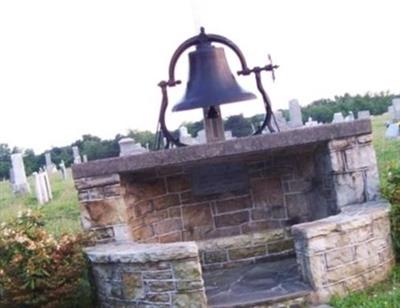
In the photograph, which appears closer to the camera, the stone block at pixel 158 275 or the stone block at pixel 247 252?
the stone block at pixel 158 275

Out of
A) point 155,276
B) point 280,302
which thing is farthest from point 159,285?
point 280,302

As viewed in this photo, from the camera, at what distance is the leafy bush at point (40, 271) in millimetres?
4348

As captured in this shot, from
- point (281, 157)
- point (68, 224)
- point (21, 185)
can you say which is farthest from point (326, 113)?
point (281, 157)

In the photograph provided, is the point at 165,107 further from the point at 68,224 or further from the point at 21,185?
the point at 21,185

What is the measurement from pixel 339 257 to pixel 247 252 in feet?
5.06

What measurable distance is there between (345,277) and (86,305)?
202 centimetres

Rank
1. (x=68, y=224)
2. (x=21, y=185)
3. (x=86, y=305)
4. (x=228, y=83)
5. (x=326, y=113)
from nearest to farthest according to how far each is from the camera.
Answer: (x=86, y=305), (x=228, y=83), (x=68, y=224), (x=21, y=185), (x=326, y=113)

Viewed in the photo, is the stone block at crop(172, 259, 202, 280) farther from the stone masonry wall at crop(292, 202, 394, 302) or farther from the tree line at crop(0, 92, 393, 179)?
the tree line at crop(0, 92, 393, 179)

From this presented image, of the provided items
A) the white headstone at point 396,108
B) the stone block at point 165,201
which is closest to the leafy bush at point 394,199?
the stone block at point 165,201

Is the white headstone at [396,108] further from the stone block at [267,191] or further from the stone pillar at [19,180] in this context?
the stone block at [267,191]

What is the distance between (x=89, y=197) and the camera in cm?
476

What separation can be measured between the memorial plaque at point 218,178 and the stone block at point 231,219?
0.92ft

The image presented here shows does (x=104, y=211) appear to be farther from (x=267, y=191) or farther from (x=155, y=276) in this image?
(x=267, y=191)

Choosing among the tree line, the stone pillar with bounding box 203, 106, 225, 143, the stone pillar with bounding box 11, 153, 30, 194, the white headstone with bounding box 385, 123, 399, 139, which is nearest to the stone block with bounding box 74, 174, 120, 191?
the stone pillar with bounding box 203, 106, 225, 143
